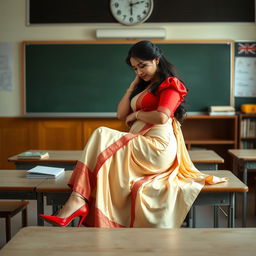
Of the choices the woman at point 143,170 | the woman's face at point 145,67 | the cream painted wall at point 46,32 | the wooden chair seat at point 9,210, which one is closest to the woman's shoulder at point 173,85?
the woman at point 143,170

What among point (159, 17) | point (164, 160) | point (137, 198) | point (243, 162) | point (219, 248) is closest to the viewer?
point (219, 248)

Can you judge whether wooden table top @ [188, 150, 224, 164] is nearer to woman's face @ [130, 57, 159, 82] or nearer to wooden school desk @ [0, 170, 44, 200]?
woman's face @ [130, 57, 159, 82]

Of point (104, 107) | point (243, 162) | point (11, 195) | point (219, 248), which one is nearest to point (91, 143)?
point (11, 195)

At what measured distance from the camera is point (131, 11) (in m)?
5.14

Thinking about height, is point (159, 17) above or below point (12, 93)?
above

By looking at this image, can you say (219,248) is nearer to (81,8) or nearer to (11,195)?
(11,195)

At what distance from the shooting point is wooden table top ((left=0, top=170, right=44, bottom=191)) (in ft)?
6.72

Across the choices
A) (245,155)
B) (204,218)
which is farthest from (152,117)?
(204,218)

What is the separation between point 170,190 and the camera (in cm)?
200

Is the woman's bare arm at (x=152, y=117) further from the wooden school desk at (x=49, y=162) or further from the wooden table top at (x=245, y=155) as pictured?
the wooden table top at (x=245, y=155)

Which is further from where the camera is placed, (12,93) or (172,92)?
(12,93)

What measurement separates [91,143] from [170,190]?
0.49 meters

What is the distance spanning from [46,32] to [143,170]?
3632mm

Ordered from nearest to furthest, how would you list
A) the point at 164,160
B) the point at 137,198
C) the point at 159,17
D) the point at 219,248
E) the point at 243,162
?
the point at 219,248 < the point at 137,198 < the point at 164,160 < the point at 243,162 < the point at 159,17
